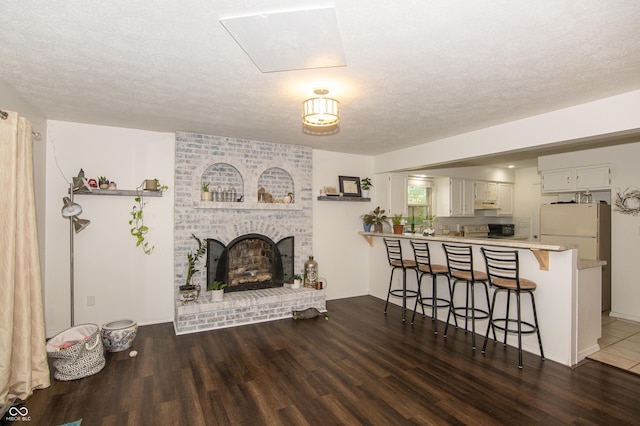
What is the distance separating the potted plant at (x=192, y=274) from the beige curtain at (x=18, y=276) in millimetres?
1509

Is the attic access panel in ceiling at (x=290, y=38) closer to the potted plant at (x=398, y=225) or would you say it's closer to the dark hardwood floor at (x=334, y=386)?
the dark hardwood floor at (x=334, y=386)

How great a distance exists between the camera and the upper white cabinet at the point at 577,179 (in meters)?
4.92

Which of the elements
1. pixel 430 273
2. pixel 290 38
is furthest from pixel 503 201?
pixel 290 38

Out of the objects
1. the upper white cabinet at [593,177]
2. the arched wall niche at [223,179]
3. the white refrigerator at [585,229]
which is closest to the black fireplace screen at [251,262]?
the arched wall niche at [223,179]

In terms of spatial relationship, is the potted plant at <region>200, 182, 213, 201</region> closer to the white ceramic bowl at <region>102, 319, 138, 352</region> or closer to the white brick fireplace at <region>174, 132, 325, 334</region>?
the white brick fireplace at <region>174, 132, 325, 334</region>

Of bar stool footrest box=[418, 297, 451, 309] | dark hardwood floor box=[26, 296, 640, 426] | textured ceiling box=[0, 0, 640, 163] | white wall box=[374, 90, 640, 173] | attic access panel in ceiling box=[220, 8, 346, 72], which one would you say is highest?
textured ceiling box=[0, 0, 640, 163]

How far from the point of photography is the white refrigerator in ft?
15.6

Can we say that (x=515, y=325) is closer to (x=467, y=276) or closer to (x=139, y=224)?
(x=467, y=276)

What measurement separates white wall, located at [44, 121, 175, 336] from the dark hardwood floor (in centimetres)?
77

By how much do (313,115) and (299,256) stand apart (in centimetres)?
292

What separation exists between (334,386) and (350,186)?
3.60 m

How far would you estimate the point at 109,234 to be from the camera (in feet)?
13.8

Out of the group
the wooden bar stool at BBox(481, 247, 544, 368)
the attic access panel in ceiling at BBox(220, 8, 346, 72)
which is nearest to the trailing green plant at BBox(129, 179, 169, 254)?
the attic access panel in ceiling at BBox(220, 8, 346, 72)

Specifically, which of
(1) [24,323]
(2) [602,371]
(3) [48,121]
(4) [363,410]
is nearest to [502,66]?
(4) [363,410]
